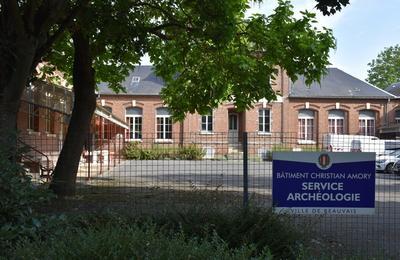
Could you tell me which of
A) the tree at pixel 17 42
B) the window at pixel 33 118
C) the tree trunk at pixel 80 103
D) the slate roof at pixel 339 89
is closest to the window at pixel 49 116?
the window at pixel 33 118

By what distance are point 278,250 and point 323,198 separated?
1751 millimetres

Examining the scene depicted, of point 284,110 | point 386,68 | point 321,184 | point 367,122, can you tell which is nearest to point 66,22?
point 321,184

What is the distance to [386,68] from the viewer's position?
8494 cm

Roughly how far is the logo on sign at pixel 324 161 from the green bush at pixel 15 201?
13.8 ft

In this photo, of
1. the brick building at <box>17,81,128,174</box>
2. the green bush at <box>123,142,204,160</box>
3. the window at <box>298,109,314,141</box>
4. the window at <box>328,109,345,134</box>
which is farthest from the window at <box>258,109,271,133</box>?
the green bush at <box>123,142,204,160</box>

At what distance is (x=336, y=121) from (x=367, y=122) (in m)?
3.17

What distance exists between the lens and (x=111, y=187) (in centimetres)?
1198

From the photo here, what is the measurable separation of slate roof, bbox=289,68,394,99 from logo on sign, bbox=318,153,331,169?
1765 inches

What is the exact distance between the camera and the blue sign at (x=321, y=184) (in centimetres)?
859

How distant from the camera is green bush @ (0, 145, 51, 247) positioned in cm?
626

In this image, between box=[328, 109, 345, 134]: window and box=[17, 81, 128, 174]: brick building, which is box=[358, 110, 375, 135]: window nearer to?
box=[328, 109, 345, 134]: window

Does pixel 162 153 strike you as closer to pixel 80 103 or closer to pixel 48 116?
pixel 80 103

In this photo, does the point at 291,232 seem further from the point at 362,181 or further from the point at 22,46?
the point at 22,46

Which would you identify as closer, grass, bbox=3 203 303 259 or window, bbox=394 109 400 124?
grass, bbox=3 203 303 259
